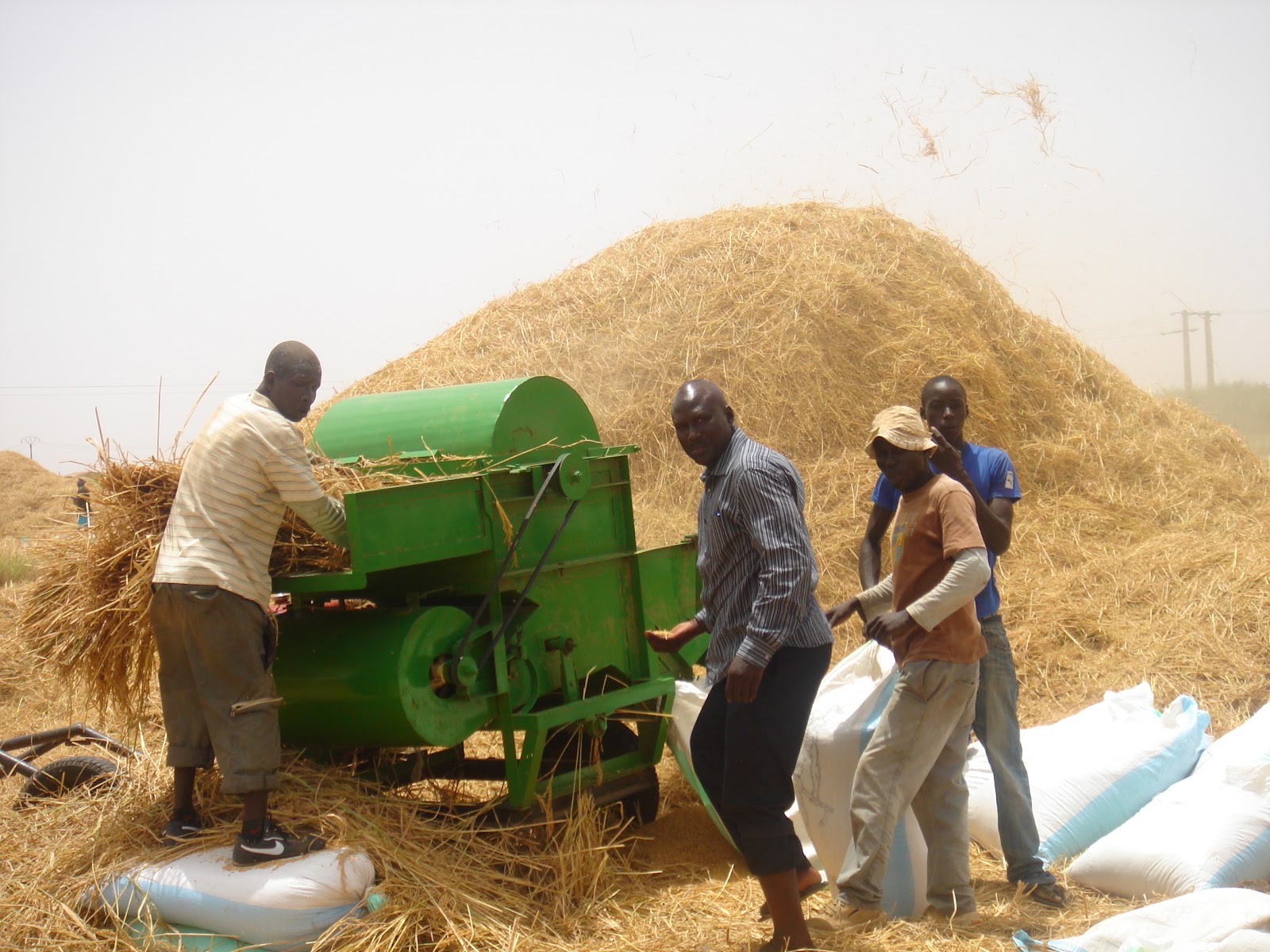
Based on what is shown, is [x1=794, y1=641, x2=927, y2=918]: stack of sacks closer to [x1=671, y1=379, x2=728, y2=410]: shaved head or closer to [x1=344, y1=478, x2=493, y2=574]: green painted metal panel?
[x1=671, y1=379, x2=728, y2=410]: shaved head

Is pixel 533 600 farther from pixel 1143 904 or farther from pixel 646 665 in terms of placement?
pixel 1143 904

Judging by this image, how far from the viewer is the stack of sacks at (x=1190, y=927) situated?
11.1 ft

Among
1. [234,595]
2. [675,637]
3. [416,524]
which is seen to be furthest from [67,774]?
[675,637]

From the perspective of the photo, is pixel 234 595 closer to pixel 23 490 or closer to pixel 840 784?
pixel 840 784

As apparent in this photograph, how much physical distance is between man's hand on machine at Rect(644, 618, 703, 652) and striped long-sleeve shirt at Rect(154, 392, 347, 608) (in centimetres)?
121

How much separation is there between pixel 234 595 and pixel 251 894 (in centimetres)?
95

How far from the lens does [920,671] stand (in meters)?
3.99

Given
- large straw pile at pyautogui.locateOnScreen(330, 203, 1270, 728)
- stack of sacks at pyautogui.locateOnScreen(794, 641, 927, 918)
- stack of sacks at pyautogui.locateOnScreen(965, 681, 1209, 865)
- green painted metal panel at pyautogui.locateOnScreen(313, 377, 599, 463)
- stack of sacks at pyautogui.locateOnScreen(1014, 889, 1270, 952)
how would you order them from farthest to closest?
1. large straw pile at pyautogui.locateOnScreen(330, 203, 1270, 728)
2. green painted metal panel at pyautogui.locateOnScreen(313, 377, 599, 463)
3. stack of sacks at pyautogui.locateOnScreen(965, 681, 1209, 865)
4. stack of sacks at pyautogui.locateOnScreen(794, 641, 927, 918)
5. stack of sacks at pyautogui.locateOnScreen(1014, 889, 1270, 952)

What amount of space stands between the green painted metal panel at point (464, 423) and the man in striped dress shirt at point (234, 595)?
1.00m

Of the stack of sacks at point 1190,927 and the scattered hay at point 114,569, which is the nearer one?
the stack of sacks at point 1190,927

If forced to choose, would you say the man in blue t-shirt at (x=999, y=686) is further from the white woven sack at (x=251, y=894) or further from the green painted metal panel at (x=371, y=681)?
the white woven sack at (x=251, y=894)

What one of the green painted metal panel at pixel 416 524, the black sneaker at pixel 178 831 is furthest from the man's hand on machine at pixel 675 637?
the black sneaker at pixel 178 831

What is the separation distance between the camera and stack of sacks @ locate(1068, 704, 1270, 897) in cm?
417

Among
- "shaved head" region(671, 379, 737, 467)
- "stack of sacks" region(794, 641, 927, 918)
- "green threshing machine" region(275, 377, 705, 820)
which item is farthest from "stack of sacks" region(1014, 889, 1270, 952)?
"green threshing machine" region(275, 377, 705, 820)
